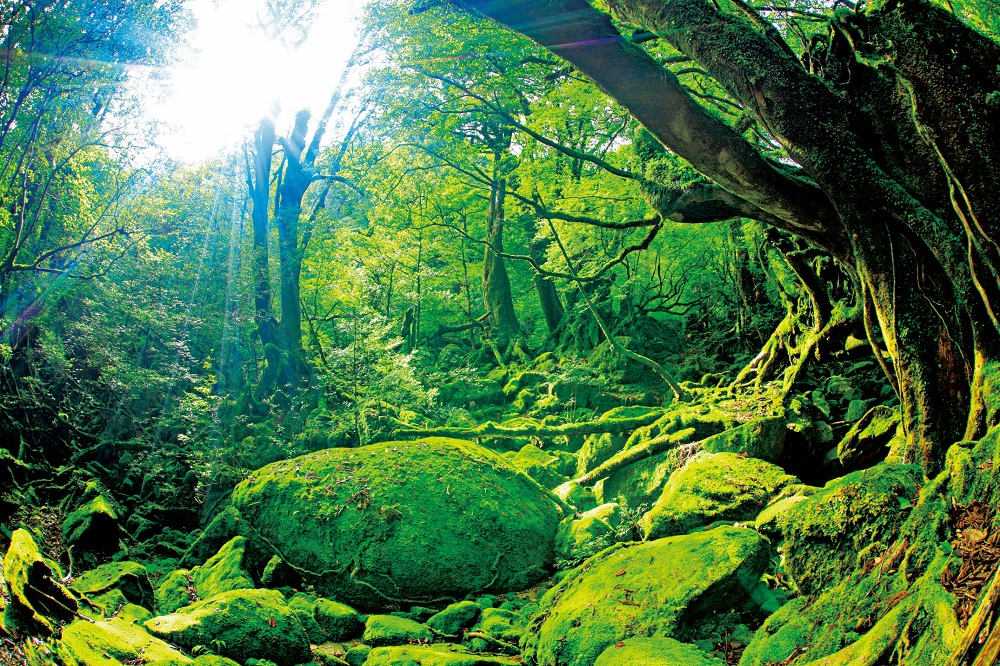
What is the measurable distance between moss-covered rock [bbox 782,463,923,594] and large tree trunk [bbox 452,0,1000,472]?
645mm

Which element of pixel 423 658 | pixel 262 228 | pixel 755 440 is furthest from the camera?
pixel 262 228

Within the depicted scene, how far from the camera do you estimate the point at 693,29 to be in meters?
4.17

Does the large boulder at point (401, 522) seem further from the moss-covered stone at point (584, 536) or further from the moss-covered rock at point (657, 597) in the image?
the moss-covered rock at point (657, 597)

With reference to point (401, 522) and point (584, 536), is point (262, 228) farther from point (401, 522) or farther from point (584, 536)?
point (584, 536)

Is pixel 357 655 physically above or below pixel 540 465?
below

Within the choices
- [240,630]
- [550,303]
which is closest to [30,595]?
[240,630]

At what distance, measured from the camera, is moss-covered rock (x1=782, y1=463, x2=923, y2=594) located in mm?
3588

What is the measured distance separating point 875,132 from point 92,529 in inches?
353

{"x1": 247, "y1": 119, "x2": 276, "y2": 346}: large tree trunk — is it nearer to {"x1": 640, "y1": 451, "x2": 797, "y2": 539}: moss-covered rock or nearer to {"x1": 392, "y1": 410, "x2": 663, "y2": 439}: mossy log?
{"x1": 392, "y1": 410, "x2": 663, "y2": 439}: mossy log

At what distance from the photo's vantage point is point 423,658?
4.04 meters

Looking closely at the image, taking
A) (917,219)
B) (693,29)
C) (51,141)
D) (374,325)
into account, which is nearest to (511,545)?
(917,219)

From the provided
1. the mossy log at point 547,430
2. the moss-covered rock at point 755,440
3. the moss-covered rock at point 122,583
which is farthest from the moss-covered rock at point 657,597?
the mossy log at point 547,430

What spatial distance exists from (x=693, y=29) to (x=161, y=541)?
847cm

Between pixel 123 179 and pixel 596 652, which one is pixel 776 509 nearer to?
pixel 596 652
